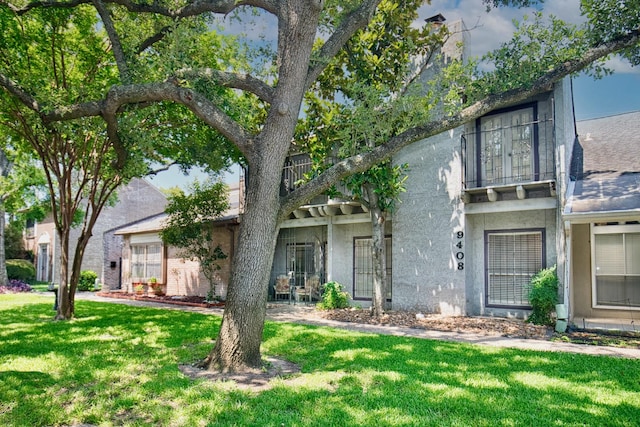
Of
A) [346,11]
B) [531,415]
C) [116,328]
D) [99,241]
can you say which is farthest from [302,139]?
[99,241]

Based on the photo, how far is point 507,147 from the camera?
40.1ft

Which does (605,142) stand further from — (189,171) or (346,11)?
(189,171)

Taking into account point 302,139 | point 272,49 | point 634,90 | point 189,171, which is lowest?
point 189,171

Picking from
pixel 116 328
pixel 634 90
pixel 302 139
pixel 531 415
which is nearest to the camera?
pixel 531 415

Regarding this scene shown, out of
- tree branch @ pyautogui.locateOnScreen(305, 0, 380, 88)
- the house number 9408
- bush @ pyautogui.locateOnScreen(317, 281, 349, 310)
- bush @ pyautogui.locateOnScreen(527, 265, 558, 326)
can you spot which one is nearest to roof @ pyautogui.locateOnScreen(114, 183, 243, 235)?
bush @ pyautogui.locateOnScreen(317, 281, 349, 310)

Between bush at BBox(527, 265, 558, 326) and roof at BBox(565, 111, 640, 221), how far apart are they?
1.73 metres

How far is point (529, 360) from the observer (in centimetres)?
700

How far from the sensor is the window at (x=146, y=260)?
825 inches

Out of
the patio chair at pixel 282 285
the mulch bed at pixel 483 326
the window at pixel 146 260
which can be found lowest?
the mulch bed at pixel 483 326

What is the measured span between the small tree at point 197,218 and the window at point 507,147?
887 cm

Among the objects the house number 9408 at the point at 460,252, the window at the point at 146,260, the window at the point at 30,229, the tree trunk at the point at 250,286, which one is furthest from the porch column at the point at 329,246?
the window at the point at 30,229

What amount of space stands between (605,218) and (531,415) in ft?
21.5

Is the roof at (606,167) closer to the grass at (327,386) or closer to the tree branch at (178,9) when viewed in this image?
the grass at (327,386)

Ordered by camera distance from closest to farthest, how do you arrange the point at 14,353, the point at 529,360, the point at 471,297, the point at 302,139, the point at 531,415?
1. the point at 531,415
2. the point at 529,360
3. the point at 14,353
4. the point at 471,297
5. the point at 302,139
